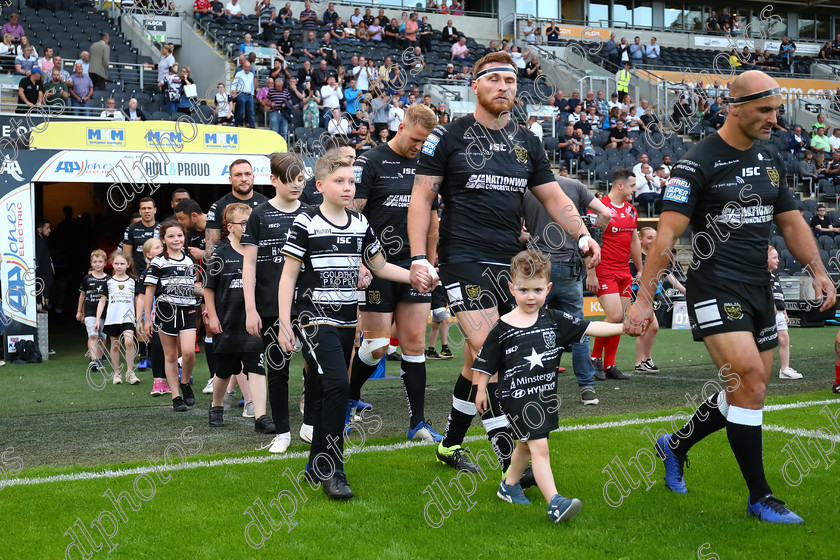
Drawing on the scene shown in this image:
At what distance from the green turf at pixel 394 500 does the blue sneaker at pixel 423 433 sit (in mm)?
154

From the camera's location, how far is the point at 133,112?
15.5 m

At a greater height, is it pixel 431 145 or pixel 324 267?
pixel 431 145

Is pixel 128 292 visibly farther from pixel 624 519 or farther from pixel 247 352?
pixel 624 519

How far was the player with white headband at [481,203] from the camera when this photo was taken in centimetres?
468

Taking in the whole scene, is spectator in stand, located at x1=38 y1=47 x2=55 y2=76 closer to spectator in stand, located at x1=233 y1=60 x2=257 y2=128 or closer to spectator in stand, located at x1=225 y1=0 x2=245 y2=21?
spectator in stand, located at x1=233 y1=60 x2=257 y2=128

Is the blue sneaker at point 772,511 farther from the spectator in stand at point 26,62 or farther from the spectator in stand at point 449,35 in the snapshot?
the spectator in stand at point 449,35

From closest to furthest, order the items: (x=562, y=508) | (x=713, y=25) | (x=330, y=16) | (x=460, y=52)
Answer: (x=562, y=508)
(x=330, y=16)
(x=460, y=52)
(x=713, y=25)

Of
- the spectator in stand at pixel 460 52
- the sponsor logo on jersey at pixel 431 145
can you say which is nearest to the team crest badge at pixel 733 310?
the sponsor logo on jersey at pixel 431 145

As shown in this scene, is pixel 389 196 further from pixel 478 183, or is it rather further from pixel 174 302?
pixel 174 302

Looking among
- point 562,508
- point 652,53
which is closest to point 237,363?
point 562,508

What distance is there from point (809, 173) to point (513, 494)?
23.2m

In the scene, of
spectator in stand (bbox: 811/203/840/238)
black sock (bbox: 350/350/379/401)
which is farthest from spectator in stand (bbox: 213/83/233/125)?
spectator in stand (bbox: 811/203/840/238)

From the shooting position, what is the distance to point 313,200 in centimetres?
693

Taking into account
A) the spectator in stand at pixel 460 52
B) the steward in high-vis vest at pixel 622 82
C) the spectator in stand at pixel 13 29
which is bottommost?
the steward in high-vis vest at pixel 622 82
